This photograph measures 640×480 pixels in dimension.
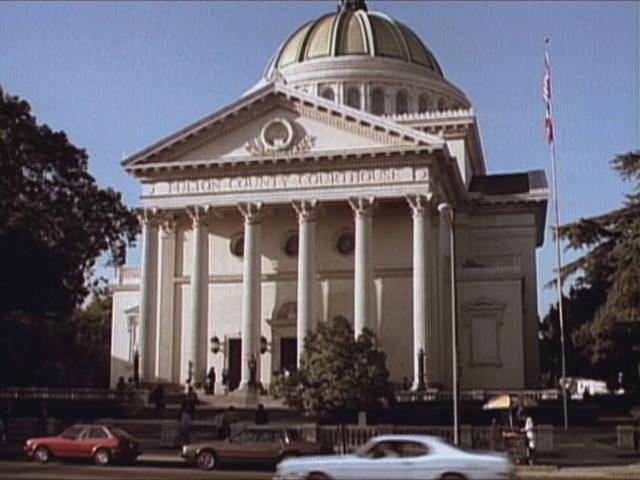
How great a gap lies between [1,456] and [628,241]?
23.1m

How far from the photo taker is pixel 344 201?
2092 inches

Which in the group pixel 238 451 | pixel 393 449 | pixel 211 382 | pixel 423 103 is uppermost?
pixel 423 103


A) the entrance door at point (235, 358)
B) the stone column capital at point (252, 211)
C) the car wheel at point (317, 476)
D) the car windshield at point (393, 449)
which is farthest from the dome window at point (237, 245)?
the car wheel at point (317, 476)

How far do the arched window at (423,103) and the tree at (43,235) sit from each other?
23.6 m

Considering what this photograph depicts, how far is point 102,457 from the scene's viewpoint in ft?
98.2

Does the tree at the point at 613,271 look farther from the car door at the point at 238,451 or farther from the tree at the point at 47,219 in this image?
the tree at the point at 47,219

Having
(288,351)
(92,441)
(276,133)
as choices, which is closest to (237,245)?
(288,351)

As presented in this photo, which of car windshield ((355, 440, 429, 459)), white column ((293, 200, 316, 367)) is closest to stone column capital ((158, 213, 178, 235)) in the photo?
white column ((293, 200, 316, 367))

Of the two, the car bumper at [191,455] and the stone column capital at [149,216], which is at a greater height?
the stone column capital at [149,216]

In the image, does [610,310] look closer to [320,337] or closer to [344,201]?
[320,337]

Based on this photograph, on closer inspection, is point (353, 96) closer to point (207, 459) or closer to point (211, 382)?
point (211, 382)

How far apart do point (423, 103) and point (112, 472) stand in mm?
53270

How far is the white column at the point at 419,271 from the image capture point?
51.1m

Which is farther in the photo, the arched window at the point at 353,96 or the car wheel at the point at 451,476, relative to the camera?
the arched window at the point at 353,96
